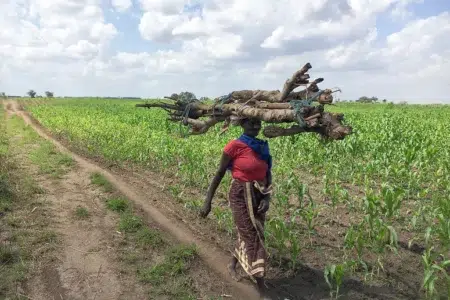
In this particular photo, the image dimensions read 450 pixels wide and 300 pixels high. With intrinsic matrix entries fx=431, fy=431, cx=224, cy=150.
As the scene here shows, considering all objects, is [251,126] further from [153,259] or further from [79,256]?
[79,256]

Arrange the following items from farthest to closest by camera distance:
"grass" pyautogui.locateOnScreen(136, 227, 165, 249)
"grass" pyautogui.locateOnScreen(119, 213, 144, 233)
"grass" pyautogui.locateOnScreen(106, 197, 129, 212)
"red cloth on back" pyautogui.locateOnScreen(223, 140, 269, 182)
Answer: "grass" pyautogui.locateOnScreen(106, 197, 129, 212) < "grass" pyautogui.locateOnScreen(119, 213, 144, 233) < "grass" pyautogui.locateOnScreen(136, 227, 165, 249) < "red cloth on back" pyautogui.locateOnScreen(223, 140, 269, 182)

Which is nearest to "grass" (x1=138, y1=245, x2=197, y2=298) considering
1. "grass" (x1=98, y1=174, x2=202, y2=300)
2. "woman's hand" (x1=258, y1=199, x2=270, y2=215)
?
"grass" (x1=98, y1=174, x2=202, y2=300)

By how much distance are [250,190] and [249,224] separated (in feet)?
1.27

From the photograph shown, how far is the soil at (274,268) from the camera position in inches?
189

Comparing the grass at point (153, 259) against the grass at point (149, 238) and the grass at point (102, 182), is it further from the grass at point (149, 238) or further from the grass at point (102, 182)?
the grass at point (102, 182)

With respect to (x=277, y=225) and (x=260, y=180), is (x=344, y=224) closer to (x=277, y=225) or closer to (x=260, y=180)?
(x=277, y=225)

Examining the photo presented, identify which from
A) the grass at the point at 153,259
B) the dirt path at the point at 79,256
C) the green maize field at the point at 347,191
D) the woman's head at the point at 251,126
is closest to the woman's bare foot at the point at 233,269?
the grass at the point at 153,259

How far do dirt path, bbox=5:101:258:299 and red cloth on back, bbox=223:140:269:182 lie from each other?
130 centimetres

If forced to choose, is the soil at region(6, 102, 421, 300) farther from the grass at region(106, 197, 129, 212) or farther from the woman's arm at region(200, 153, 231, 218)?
the woman's arm at region(200, 153, 231, 218)

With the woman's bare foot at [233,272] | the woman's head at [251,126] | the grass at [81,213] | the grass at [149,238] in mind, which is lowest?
the woman's bare foot at [233,272]

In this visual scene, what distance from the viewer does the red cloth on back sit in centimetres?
462

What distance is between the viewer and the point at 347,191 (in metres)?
7.16

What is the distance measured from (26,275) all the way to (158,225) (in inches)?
84.8

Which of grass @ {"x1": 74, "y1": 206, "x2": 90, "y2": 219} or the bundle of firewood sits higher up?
the bundle of firewood
